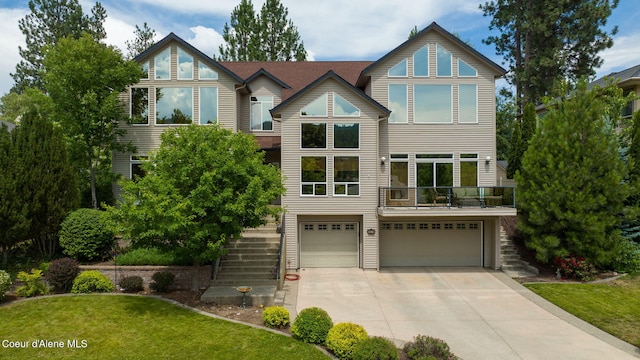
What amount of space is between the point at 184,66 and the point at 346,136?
855 cm

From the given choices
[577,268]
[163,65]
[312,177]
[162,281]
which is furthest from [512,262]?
[163,65]

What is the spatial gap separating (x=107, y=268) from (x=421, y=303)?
427 inches

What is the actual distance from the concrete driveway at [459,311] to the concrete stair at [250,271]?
0.94 metres

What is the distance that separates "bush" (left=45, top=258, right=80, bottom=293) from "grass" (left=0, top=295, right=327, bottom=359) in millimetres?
721

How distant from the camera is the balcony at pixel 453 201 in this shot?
15.7m

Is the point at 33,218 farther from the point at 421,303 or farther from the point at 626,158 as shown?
the point at 626,158

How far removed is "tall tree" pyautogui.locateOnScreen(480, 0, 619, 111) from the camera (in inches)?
1182

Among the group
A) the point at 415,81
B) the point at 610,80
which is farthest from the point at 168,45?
the point at 610,80

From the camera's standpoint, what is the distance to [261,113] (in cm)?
2042

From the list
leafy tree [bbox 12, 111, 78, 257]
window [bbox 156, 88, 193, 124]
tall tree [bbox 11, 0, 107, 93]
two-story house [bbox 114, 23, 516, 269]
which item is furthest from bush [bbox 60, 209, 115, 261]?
tall tree [bbox 11, 0, 107, 93]

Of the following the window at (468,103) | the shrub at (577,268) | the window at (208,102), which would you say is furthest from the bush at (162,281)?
the shrub at (577,268)

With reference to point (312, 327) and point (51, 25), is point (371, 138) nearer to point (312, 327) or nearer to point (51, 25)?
point (312, 327)

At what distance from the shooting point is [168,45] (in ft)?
58.9

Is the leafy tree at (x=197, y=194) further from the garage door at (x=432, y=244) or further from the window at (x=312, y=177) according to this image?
the garage door at (x=432, y=244)
